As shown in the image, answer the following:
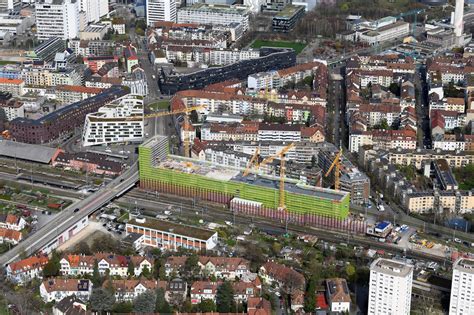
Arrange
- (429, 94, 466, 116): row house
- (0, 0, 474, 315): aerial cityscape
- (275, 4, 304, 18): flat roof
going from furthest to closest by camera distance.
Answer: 1. (275, 4, 304, 18): flat roof
2. (429, 94, 466, 116): row house
3. (0, 0, 474, 315): aerial cityscape

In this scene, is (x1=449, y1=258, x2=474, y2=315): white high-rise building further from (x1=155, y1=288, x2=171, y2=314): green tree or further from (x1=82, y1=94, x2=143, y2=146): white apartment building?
(x1=82, y1=94, x2=143, y2=146): white apartment building

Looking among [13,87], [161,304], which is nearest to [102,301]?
[161,304]

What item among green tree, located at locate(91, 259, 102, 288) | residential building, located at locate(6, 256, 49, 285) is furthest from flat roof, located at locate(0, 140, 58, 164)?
green tree, located at locate(91, 259, 102, 288)

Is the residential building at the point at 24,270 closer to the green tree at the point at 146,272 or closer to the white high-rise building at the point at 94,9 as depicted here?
the green tree at the point at 146,272

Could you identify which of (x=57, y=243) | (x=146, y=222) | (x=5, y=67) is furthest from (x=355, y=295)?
(x=5, y=67)

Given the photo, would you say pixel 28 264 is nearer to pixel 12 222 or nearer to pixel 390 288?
pixel 12 222

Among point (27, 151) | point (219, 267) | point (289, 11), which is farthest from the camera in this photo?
point (289, 11)

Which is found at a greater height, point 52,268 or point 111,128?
point 111,128
